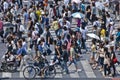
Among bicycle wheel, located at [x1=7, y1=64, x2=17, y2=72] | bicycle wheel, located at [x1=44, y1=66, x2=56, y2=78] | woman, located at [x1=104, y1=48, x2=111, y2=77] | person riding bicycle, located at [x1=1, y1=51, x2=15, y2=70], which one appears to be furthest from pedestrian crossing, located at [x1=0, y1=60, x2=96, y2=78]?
woman, located at [x1=104, y1=48, x2=111, y2=77]

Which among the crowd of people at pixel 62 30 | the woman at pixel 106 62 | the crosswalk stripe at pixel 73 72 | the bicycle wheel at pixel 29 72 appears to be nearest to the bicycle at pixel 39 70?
the bicycle wheel at pixel 29 72

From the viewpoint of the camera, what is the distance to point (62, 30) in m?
34.3

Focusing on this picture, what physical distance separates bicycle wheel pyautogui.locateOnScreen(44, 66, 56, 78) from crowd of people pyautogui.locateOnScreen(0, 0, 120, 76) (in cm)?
96

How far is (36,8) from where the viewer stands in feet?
126

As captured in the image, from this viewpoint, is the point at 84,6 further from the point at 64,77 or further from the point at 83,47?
the point at 64,77

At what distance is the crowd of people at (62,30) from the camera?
28531 mm

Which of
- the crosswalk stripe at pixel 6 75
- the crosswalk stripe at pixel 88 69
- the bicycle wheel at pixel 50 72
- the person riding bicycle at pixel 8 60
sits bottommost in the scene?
the crosswalk stripe at pixel 88 69

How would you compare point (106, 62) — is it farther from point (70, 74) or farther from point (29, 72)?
point (29, 72)

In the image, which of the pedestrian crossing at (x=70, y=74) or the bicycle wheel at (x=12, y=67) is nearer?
the pedestrian crossing at (x=70, y=74)

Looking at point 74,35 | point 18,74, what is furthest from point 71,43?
point 18,74

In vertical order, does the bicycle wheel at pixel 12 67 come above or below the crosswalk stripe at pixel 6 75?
above

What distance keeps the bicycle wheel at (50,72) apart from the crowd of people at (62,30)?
0.96m

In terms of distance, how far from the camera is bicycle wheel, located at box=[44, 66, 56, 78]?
26889 mm

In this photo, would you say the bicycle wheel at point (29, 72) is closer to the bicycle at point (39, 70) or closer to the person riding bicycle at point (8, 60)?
the bicycle at point (39, 70)
